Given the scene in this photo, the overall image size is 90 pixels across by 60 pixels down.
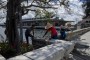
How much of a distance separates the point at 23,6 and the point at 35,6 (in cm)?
70

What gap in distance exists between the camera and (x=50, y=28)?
1530 cm

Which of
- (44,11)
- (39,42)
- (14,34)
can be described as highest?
(44,11)

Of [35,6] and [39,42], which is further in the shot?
[39,42]

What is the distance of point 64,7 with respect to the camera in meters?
14.0

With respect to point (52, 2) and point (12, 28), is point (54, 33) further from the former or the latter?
point (12, 28)

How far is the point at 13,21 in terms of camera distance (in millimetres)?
13172

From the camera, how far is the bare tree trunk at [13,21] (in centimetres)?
1286

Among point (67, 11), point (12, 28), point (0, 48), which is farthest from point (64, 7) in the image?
point (0, 48)

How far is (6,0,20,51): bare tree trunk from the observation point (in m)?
12.9

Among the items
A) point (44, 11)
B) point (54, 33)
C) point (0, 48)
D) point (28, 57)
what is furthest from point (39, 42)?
point (28, 57)

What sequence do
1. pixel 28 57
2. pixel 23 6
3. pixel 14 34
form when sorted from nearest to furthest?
pixel 28 57 → pixel 14 34 → pixel 23 6

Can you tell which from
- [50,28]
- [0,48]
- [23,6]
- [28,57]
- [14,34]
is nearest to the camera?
[28,57]

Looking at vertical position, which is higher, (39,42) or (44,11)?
(44,11)

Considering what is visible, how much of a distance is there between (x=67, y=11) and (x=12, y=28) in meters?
3.40
